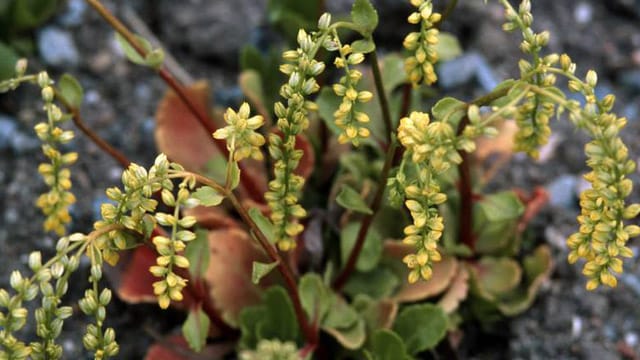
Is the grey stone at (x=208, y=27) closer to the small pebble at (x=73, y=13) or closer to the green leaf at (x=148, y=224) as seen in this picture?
the small pebble at (x=73, y=13)

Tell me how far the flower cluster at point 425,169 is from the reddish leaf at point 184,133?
1.19 m

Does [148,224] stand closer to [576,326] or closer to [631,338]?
[576,326]

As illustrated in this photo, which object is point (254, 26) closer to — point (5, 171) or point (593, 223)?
point (5, 171)

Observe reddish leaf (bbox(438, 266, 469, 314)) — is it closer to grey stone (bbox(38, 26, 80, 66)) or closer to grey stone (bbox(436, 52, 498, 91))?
grey stone (bbox(436, 52, 498, 91))

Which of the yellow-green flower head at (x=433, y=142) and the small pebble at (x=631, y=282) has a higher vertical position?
the yellow-green flower head at (x=433, y=142)

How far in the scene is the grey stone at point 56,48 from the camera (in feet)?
11.2

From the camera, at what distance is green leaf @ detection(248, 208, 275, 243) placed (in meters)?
2.18

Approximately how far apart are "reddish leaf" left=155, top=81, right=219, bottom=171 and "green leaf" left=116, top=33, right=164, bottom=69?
0.46 m

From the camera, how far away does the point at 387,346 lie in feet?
8.20

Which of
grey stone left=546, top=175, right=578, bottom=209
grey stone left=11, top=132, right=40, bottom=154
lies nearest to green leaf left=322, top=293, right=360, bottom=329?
grey stone left=546, top=175, right=578, bottom=209

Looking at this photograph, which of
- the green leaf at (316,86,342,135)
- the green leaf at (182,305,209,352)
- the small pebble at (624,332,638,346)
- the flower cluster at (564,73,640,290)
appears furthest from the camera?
the small pebble at (624,332,638,346)

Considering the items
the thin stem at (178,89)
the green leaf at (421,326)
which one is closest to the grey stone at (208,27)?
the thin stem at (178,89)

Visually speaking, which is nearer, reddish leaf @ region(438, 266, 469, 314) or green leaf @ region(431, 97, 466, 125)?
green leaf @ region(431, 97, 466, 125)

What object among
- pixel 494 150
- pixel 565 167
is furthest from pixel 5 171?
pixel 565 167
